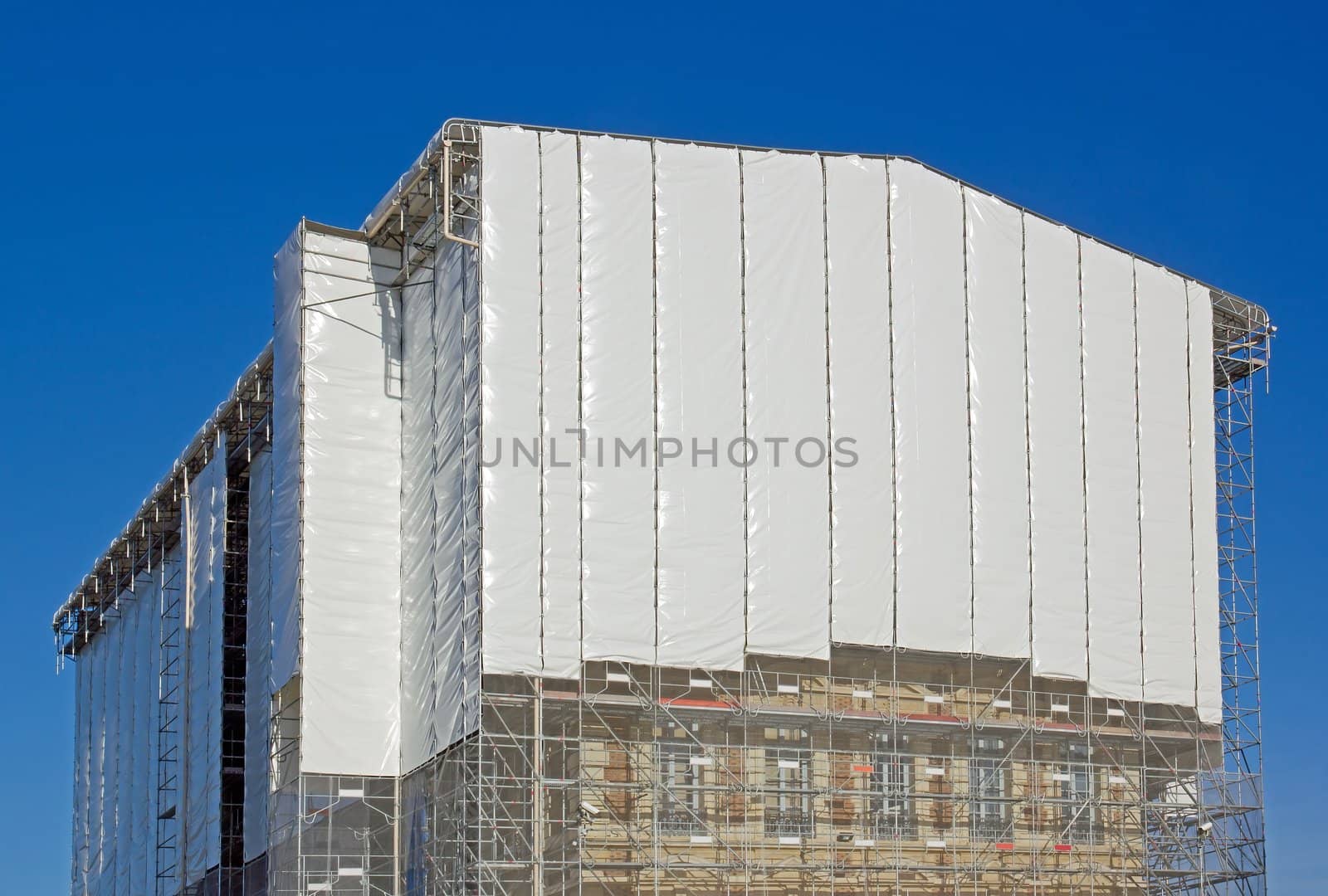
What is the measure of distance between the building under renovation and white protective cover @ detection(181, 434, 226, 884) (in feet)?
14.2

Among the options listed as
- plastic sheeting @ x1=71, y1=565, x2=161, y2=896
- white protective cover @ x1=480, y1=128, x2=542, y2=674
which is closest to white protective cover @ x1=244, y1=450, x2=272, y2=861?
plastic sheeting @ x1=71, y1=565, x2=161, y2=896

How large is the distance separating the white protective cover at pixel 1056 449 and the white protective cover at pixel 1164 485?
6.93 feet

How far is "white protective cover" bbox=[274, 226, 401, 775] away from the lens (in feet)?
121

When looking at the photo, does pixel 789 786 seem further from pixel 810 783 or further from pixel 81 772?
pixel 81 772

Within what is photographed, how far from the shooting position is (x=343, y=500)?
126 ft

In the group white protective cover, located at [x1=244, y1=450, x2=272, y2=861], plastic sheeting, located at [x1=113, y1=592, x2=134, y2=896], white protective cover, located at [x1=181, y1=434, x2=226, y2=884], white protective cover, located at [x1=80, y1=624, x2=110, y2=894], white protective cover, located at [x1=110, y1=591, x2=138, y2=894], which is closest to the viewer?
white protective cover, located at [x1=244, y1=450, x2=272, y2=861]

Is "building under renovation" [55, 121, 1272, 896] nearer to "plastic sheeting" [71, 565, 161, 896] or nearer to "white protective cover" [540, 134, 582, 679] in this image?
"white protective cover" [540, 134, 582, 679]

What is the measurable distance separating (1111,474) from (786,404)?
8.75 meters

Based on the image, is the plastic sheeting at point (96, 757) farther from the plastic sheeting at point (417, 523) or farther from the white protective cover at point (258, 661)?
the plastic sheeting at point (417, 523)

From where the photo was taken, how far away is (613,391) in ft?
117

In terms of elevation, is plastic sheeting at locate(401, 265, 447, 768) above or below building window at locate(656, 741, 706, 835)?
above

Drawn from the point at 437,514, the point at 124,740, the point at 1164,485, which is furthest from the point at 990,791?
the point at 124,740

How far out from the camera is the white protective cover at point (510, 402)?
33.8m

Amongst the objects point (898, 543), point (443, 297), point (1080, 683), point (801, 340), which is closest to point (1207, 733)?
point (1080, 683)
